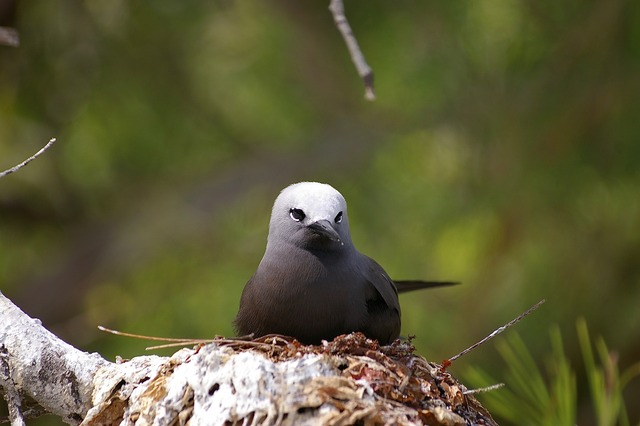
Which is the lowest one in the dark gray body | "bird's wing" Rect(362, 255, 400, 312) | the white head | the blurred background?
the dark gray body

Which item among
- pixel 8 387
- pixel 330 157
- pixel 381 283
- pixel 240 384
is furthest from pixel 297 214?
pixel 330 157

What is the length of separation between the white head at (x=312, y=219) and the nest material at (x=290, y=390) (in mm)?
623

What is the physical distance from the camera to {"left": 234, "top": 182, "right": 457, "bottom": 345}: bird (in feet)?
13.1

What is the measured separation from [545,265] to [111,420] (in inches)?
148

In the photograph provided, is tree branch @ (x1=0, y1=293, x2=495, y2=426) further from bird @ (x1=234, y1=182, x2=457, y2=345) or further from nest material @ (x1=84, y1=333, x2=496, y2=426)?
bird @ (x1=234, y1=182, x2=457, y2=345)

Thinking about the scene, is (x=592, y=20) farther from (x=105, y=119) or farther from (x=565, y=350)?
(x=105, y=119)

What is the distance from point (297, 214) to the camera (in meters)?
4.16

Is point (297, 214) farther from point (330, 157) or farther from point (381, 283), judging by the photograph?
point (330, 157)

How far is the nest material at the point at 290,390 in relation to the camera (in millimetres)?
3076

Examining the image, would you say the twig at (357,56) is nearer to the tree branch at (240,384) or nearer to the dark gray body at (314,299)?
the tree branch at (240,384)

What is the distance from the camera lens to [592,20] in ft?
20.5

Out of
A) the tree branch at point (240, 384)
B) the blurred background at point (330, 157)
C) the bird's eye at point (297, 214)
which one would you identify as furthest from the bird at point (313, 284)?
the blurred background at point (330, 157)

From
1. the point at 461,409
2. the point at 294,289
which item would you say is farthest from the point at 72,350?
the point at 461,409

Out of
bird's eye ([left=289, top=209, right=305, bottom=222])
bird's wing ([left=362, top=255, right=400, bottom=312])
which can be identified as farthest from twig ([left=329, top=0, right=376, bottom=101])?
bird's wing ([left=362, top=255, right=400, bottom=312])
